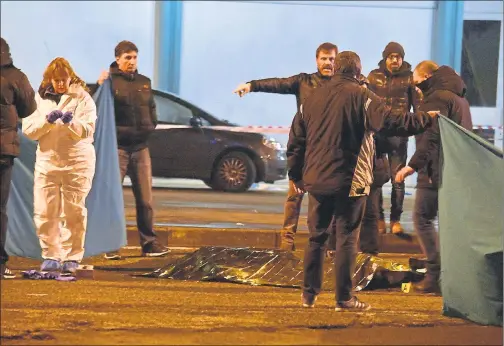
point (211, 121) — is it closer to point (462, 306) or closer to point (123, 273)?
point (123, 273)

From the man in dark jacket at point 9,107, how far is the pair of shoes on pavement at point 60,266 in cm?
59

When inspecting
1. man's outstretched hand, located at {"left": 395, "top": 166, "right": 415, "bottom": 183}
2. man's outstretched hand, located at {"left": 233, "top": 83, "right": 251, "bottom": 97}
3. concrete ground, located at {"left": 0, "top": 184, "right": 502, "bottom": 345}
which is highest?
man's outstretched hand, located at {"left": 233, "top": 83, "right": 251, "bottom": 97}

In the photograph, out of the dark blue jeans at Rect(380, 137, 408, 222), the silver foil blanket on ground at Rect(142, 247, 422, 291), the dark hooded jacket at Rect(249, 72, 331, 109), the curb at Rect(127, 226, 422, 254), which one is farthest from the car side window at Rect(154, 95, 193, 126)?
the silver foil blanket on ground at Rect(142, 247, 422, 291)

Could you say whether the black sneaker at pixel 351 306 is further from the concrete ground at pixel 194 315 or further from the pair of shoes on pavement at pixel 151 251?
the pair of shoes on pavement at pixel 151 251

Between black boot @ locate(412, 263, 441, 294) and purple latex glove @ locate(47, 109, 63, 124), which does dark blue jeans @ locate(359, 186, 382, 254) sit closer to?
black boot @ locate(412, 263, 441, 294)

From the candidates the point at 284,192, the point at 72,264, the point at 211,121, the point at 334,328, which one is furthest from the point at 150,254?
the point at 284,192

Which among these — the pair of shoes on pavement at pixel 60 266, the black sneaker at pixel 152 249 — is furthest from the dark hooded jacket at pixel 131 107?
the pair of shoes on pavement at pixel 60 266

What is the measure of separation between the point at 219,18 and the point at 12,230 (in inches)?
372

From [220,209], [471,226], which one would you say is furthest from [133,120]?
[220,209]

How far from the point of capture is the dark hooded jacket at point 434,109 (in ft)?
25.8

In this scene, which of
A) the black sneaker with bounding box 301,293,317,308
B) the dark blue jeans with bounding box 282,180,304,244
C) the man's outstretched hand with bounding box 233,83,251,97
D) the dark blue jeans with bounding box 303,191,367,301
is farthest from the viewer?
the dark blue jeans with bounding box 282,180,304,244

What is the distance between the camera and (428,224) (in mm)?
8078

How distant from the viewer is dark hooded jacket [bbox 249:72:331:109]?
29.7ft

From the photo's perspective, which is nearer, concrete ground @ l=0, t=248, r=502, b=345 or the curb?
concrete ground @ l=0, t=248, r=502, b=345
